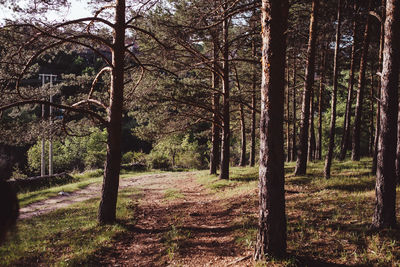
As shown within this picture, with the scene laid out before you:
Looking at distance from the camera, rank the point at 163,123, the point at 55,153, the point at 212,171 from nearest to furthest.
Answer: the point at 163,123
the point at 212,171
the point at 55,153

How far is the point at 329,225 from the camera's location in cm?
566

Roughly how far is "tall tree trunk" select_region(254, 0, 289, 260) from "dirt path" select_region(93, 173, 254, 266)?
0.68m

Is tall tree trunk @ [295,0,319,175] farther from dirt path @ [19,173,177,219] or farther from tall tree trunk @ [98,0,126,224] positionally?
dirt path @ [19,173,177,219]

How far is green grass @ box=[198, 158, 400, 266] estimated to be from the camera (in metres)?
4.36

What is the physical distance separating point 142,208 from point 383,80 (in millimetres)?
8446

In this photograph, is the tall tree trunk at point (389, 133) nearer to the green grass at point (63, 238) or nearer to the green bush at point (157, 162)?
the green grass at point (63, 238)

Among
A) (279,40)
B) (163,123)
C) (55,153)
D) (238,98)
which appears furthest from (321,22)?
(55,153)

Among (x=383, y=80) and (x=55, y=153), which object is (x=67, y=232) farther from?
(x=55, y=153)

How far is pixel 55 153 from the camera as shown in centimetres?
3844

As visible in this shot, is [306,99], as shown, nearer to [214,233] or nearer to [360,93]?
[360,93]

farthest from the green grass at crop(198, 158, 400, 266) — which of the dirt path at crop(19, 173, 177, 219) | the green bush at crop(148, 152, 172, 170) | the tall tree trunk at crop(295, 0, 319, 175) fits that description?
the green bush at crop(148, 152, 172, 170)

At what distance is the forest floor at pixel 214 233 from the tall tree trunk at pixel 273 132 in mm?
460

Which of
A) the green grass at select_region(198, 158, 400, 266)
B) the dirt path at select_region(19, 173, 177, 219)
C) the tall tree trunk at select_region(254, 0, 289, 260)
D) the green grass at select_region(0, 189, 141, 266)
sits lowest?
the dirt path at select_region(19, 173, 177, 219)

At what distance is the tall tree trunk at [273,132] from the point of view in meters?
4.39
